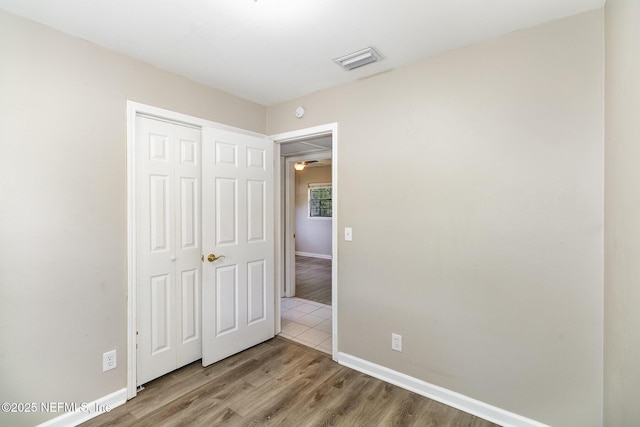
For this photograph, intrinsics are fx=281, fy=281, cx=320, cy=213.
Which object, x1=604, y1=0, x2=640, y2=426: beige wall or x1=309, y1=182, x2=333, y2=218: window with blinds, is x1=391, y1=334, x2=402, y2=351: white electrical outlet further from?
x1=309, y1=182, x2=333, y2=218: window with blinds

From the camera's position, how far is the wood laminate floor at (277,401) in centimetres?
185

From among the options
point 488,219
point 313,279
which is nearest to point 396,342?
point 488,219

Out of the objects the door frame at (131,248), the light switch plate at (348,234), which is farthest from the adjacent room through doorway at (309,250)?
the door frame at (131,248)

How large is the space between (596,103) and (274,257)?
283cm

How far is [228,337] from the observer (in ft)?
8.67

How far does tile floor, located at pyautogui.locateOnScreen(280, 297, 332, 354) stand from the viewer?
300 centimetres

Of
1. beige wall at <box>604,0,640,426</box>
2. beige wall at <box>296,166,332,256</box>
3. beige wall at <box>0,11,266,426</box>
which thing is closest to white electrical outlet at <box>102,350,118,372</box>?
beige wall at <box>0,11,266,426</box>

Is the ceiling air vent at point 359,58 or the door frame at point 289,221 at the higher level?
the ceiling air vent at point 359,58

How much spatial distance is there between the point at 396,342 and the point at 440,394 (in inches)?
17.4

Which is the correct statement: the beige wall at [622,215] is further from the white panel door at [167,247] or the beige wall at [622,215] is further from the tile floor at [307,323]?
the white panel door at [167,247]

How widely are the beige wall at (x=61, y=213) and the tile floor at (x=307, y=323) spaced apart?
1631 millimetres

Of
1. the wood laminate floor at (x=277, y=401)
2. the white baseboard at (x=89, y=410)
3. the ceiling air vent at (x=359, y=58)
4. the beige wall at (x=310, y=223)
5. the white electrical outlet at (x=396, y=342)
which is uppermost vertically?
the ceiling air vent at (x=359, y=58)

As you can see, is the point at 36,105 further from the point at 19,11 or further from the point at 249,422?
the point at 249,422

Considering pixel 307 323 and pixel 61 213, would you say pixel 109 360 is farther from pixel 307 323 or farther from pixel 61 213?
pixel 307 323
